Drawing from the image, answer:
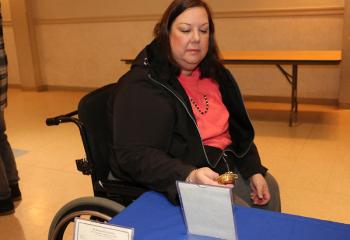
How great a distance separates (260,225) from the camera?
3.33 ft

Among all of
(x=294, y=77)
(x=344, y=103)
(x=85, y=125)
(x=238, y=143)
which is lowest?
(x=344, y=103)

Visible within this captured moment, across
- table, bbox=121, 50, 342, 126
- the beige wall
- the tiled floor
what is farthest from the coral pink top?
the beige wall

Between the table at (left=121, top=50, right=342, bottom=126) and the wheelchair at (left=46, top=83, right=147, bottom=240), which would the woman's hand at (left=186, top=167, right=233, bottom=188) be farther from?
the table at (left=121, top=50, right=342, bottom=126)

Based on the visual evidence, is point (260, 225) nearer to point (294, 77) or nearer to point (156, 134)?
point (156, 134)

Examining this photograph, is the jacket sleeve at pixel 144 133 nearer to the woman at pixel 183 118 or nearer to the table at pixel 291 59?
the woman at pixel 183 118

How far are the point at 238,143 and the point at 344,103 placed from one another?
3.02 meters

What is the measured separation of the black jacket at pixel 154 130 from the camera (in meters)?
1.28

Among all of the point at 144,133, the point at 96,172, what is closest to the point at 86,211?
the point at 96,172

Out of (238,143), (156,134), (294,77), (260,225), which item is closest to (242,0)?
(294,77)

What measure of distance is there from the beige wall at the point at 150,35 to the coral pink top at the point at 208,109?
316 cm

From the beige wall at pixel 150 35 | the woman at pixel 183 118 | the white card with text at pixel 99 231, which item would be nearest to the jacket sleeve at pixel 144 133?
the woman at pixel 183 118

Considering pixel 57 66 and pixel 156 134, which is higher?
pixel 156 134

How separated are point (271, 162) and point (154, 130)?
1.89 m

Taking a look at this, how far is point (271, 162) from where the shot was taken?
3051 millimetres
